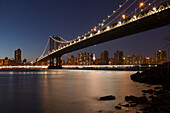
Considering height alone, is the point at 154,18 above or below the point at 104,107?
above

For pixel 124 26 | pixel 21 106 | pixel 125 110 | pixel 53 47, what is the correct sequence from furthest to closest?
pixel 53 47 → pixel 124 26 → pixel 21 106 → pixel 125 110

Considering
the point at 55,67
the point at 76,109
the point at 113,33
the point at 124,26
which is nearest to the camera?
the point at 76,109

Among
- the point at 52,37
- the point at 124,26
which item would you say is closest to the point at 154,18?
the point at 124,26

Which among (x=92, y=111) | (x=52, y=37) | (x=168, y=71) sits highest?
(x=52, y=37)

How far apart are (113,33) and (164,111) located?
3856cm

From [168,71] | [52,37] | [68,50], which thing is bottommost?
[168,71]

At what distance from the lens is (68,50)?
65.2 metres

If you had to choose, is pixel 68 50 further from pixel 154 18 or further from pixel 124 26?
pixel 154 18

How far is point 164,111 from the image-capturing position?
669cm

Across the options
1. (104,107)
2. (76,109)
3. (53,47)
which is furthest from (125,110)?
(53,47)

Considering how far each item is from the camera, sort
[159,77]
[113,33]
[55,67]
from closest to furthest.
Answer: [159,77] → [113,33] → [55,67]

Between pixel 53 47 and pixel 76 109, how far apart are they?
83.9m

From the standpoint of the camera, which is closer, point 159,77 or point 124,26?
point 159,77

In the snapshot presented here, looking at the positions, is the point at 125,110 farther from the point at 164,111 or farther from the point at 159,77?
→ the point at 159,77
